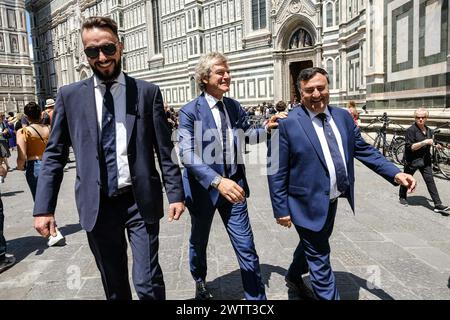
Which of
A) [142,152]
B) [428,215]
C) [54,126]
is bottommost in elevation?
[428,215]

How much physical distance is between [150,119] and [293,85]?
1087 inches

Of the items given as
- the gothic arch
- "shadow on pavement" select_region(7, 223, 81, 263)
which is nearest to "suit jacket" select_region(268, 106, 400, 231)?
"shadow on pavement" select_region(7, 223, 81, 263)

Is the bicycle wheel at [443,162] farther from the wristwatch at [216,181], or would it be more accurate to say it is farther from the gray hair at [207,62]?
the wristwatch at [216,181]

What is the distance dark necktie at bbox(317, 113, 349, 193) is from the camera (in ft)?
7.88

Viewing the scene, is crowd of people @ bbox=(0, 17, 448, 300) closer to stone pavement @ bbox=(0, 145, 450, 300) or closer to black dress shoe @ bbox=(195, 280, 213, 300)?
black dress shoe @ bbox=(195, 280, 213, 300)

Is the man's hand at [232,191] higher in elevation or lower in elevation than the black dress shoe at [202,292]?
higher

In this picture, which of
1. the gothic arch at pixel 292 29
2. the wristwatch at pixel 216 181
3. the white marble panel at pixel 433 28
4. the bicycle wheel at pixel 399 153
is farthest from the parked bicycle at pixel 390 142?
the gothic arch at pixel 292 29

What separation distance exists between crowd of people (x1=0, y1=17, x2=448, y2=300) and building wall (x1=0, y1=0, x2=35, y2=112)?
69806mm

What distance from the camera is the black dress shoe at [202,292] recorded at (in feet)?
9.53

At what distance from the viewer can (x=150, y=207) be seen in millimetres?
2064

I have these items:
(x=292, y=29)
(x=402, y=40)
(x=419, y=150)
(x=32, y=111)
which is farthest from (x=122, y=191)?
(x=292, y=29)

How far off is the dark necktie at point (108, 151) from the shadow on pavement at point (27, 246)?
272cm
